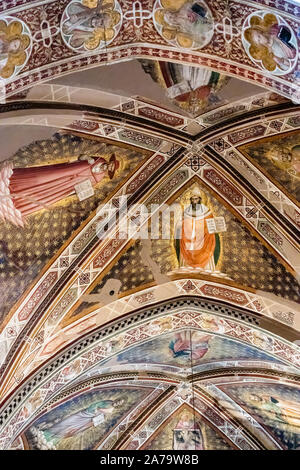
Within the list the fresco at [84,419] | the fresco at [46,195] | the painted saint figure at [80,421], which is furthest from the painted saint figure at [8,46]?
the painted saint figure at [80,421]

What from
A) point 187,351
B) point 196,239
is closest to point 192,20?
point 196,239

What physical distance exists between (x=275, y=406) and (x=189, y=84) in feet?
22.5

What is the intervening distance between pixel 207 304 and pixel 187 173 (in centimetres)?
253

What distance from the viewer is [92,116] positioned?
9.38m

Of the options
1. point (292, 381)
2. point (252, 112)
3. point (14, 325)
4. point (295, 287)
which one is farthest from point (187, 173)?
point (292, 381)

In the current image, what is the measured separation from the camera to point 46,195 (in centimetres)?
991

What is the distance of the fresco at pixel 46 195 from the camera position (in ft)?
31.5

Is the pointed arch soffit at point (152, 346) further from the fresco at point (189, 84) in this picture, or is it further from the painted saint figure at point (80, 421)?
the fresco at point (189, 84)

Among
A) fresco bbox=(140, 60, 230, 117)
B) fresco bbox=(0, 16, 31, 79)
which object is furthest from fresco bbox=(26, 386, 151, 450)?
fresco bbox=(0, 16, 31, 79)

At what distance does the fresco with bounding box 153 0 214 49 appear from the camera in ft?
26.4

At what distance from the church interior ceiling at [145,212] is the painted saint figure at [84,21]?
2 cm

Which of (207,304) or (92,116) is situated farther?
(207,304)

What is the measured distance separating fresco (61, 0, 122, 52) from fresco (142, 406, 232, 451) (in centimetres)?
828
